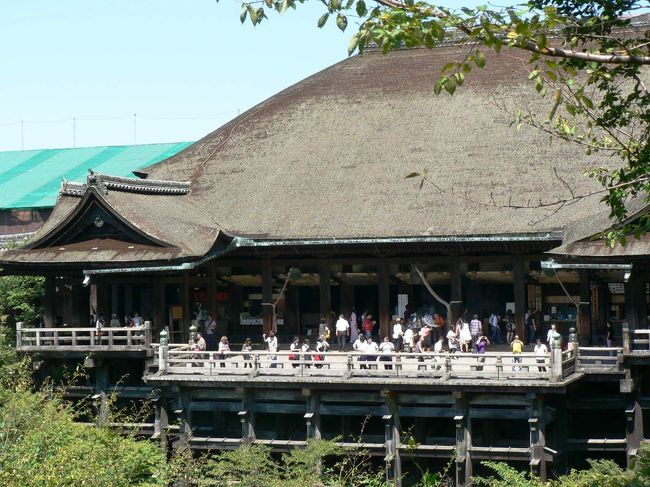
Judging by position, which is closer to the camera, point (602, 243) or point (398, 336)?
point (602, 243)

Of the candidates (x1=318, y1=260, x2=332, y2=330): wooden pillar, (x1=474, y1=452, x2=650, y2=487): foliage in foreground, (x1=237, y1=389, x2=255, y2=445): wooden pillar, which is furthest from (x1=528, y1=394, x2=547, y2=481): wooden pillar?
(x1=318, y1=260, x2=332, y2=330): wooden pillar

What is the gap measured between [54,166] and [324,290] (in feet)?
89.4

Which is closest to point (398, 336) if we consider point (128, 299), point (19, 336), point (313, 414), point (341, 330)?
point (341, 330)

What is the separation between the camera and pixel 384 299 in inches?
1689

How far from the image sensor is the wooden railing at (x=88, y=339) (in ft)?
134

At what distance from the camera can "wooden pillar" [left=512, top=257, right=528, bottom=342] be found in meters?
40.7

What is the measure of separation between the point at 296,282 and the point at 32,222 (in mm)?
20977

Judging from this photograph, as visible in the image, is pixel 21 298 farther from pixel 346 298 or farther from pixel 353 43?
pixel 353 43

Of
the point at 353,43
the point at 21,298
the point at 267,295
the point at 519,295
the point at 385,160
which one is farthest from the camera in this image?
the point at 21,298

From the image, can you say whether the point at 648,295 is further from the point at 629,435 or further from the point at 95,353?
the point at 95,353

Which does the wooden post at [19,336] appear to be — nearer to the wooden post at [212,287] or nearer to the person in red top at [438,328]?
the wooden post at [212,287]

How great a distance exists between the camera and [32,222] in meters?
61.5

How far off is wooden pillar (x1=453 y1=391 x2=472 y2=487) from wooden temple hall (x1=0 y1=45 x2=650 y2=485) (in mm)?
61

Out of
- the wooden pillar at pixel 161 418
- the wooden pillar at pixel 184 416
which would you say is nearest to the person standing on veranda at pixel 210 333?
the wooden pillar at pixel 161 418
